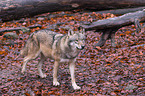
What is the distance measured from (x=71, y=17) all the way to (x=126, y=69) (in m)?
6.77

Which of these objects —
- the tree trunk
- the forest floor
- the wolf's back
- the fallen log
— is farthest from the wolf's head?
the tree trunk

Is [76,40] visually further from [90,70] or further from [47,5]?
[47,5]

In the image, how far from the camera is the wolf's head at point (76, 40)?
213 inches

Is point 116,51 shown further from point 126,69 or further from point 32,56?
point 32,56

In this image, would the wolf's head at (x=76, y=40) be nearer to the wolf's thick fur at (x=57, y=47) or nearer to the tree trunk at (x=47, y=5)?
the wolf's thick fur at (x=57, y=47)

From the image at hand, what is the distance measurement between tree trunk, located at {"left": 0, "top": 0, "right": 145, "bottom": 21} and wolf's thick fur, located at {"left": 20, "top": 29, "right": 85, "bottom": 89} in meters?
5.92

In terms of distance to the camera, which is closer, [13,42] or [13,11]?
[13,42]

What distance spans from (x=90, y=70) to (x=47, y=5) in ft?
22.6

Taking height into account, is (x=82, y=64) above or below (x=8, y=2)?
→ below

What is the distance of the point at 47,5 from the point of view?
12953 millimetres

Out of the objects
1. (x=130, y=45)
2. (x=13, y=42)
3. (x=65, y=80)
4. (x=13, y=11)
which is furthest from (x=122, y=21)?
(x=13, y=11)

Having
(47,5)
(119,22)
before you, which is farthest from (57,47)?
(47,5)

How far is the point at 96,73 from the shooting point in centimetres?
726

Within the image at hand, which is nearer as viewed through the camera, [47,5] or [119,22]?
[119,22]
